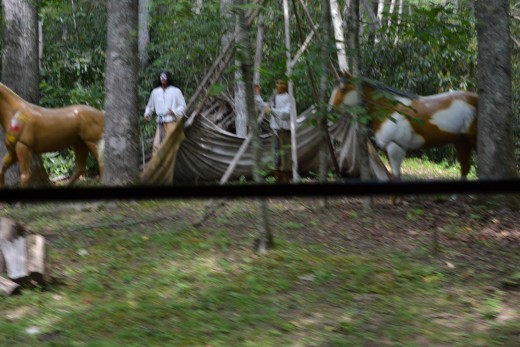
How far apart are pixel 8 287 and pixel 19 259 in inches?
9.9

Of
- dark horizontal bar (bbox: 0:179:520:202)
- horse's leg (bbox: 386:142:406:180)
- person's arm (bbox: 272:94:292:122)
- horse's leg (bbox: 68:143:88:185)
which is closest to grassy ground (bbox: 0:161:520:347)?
horse's leg (bbox: 386:142:406:180)

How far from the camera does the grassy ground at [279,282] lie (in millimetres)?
4520

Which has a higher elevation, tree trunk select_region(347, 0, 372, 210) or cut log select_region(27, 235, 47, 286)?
tree trunk select_region(347, 0, 372, 210)

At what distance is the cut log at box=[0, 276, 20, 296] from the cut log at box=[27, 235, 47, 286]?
13 centimetres

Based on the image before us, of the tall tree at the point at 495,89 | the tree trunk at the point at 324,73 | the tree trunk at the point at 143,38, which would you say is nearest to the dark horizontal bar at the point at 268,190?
the tree trunk at the point at 324,73

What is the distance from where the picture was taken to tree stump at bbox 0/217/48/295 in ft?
17.6

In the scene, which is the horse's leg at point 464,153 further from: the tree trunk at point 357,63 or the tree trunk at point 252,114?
the tree trunk at point 252,114

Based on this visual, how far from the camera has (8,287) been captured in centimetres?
531

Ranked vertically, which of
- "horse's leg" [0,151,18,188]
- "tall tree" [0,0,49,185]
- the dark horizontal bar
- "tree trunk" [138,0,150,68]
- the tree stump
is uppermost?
"tree trunk" [138,0,150,68]

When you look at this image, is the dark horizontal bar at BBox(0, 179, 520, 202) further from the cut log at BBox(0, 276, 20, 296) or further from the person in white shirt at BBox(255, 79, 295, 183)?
the person in white shirt at BBox(255, 79, 295, 183)

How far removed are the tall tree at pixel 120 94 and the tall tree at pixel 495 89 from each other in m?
4.22

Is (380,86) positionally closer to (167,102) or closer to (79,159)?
(167,102)

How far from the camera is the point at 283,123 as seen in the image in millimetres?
10820

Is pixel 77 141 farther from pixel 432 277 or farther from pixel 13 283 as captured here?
pixel 432 277
